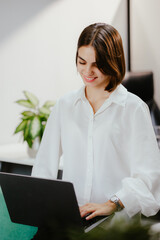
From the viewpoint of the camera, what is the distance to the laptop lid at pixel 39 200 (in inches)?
35.3

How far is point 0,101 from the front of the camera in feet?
9.11

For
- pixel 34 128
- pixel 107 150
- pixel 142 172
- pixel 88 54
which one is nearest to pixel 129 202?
pixel 142 172

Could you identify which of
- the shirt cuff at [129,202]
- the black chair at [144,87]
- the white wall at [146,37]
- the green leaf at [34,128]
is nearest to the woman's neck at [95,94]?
the shirt cuff at [129,202]

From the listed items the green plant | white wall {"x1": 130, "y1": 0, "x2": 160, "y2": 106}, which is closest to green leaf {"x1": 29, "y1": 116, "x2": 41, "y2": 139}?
the green plant

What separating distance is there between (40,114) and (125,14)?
1982 millimetres

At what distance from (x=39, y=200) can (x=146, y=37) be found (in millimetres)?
3115

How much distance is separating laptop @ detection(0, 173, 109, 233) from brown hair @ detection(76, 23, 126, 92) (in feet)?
1.51

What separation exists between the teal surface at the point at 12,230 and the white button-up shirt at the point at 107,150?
236 mm

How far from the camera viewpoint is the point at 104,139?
1.25m

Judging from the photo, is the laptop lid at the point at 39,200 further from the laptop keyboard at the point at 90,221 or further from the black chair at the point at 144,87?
the black chair at the point at 144,87

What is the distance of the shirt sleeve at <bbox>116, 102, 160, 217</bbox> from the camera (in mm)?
1112

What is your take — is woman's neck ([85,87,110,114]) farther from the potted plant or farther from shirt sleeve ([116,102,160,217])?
the potted plant

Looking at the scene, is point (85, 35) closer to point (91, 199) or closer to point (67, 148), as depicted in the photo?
point (67, 148)

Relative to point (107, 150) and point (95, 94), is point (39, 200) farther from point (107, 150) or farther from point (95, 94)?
point (95, 94)
